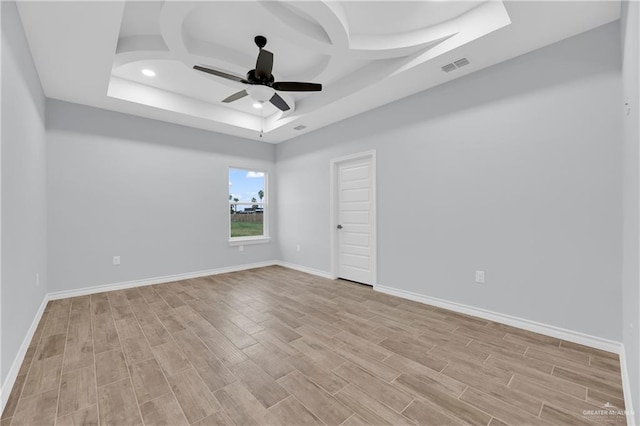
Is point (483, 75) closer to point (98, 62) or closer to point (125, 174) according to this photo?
point (98, 62)

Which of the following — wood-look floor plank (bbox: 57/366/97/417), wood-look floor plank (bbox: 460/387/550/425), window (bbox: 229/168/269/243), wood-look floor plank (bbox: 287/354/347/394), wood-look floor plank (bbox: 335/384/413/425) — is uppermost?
window (bbox: 229/168/269/243)

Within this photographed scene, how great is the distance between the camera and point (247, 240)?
18.6 feet

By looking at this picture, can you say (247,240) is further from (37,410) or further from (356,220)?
(37,410)

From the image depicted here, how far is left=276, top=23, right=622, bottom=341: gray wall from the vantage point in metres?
2.34

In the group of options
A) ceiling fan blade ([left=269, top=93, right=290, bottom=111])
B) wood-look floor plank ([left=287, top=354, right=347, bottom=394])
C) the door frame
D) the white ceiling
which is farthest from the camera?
the door frame

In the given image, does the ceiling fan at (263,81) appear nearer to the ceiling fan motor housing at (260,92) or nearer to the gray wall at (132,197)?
the ceiling fan motor housing at (260,92)

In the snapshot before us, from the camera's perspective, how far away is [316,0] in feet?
7.11

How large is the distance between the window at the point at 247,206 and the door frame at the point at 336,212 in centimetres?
185

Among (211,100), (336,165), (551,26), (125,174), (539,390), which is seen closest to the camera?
(539,390)

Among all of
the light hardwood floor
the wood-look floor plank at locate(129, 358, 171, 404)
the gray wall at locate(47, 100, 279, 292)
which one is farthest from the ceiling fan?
the wood-look floor plank at locate(129, 358, 171, 404)

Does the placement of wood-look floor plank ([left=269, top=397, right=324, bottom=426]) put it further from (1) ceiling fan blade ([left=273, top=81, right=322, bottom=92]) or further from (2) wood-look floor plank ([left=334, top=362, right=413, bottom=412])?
(1) ceiling fan blade ([left=273, top=81, right=322, bottom=92])

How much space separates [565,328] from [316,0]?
3652mm

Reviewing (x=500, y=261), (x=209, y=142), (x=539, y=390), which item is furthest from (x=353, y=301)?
(x=209, y=142)

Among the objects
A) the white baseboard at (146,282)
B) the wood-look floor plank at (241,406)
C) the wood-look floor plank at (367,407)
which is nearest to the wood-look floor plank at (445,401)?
the wood-look floor plank at (367,407)
